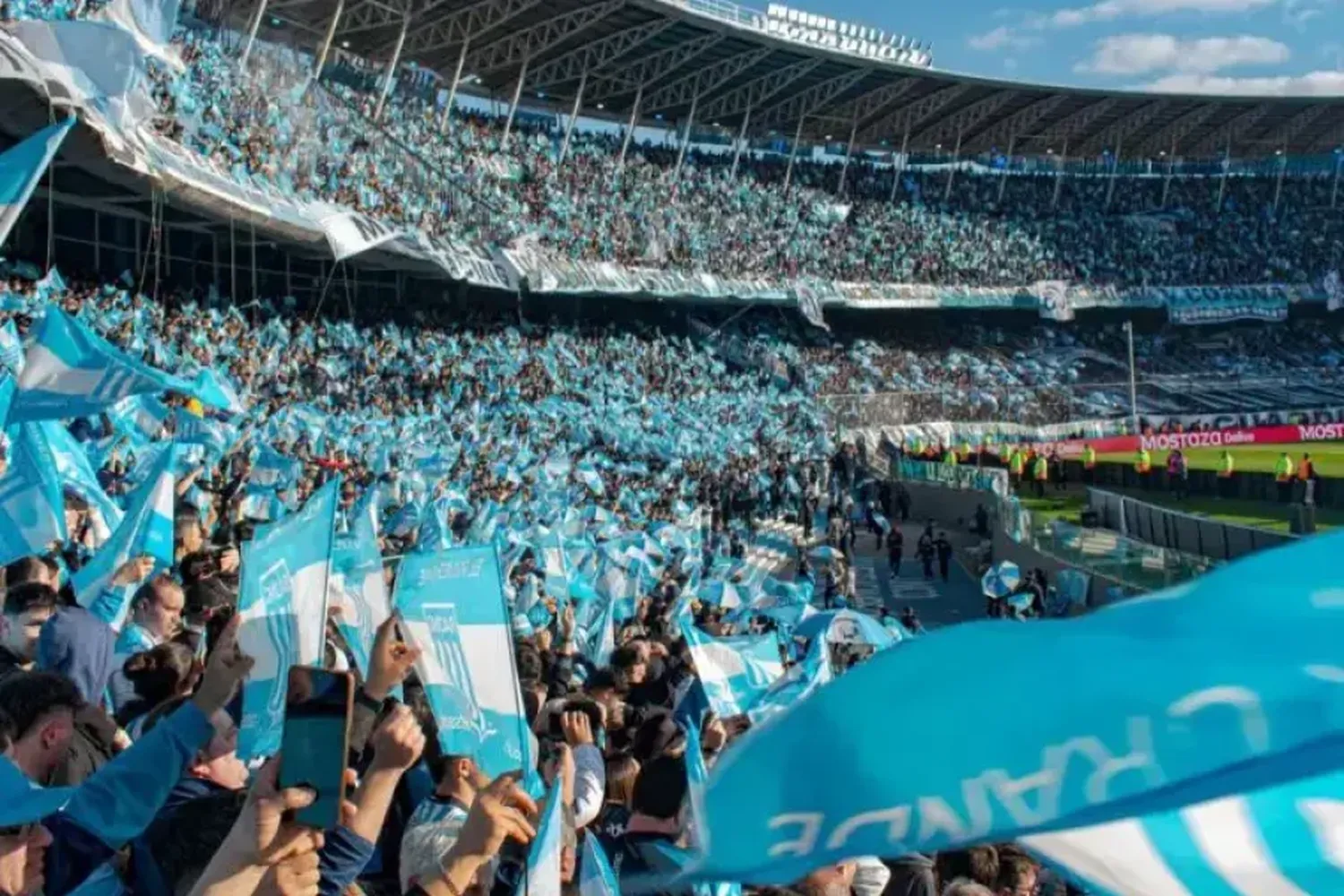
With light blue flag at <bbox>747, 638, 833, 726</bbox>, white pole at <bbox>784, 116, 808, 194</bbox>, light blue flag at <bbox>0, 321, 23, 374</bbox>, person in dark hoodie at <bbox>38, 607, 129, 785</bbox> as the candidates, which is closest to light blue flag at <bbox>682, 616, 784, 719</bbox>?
light blue flag at <bbox>747, 638, 833, 726</bbox>

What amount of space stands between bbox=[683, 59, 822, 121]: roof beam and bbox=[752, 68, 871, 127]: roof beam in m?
1.25

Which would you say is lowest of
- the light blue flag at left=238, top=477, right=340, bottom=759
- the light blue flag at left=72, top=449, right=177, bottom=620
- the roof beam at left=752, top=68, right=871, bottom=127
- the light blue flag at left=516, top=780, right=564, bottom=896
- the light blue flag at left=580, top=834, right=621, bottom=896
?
the light blue flag at left=72, top=449, right=177, bottom=620

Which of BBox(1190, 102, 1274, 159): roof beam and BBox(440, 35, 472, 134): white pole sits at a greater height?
BBox(1190, 102, 1274, 159): roof beam

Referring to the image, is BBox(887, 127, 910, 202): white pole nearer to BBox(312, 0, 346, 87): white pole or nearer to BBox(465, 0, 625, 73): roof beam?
BBox(465, 0, 625, 73): roof beam

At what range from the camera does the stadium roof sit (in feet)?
148

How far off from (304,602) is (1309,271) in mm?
69254

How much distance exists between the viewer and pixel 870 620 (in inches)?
477

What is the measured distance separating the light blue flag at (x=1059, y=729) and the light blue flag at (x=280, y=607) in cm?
195

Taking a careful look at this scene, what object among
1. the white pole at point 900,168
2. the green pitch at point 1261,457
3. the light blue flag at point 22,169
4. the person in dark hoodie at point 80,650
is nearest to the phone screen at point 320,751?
the person in dark hoodie at point 80,650

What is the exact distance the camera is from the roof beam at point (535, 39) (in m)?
45.7

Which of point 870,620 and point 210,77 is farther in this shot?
point 210,77

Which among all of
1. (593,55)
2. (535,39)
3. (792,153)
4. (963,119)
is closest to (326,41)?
(535,39)

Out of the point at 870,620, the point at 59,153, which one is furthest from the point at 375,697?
the point at 59,153

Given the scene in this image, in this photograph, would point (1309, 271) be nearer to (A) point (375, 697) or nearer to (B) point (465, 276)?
(B) point (465, 276)
